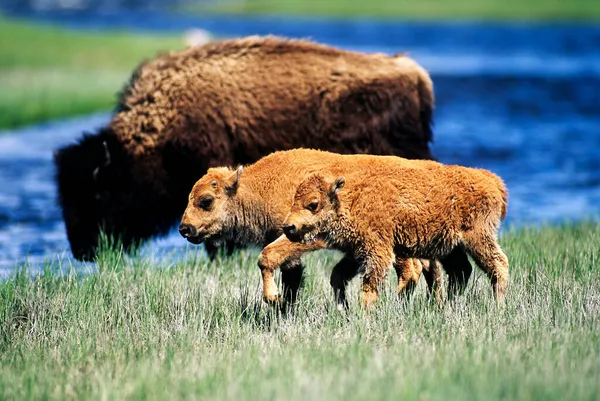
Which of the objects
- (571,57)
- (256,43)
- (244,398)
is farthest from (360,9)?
(244,398)

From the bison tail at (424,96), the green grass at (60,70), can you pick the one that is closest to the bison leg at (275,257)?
the bison tail at (424,96)

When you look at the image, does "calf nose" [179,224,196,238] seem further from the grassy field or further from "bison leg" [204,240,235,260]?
"bison leg" [204,240,235,260]

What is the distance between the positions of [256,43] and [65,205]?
102 inches

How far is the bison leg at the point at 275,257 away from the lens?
24.0 ft

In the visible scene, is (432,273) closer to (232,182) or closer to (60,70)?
(232,182)

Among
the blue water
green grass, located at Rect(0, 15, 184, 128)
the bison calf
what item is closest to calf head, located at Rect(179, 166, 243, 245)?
the bison calf

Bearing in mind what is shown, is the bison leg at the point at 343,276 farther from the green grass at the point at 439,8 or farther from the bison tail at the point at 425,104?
the green grass at the point at 439,8

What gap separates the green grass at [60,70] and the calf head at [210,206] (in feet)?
48.6

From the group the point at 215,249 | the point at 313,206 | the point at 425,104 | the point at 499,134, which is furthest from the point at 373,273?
the point at 499,134

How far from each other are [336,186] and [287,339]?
1.10 meters

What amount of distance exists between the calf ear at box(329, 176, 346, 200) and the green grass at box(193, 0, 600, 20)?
59.9m

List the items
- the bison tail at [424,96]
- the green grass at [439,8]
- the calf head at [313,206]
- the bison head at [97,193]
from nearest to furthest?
the calf head at [313,206] < the bison head at [97,193] < the bison tail at [424,96] < the green grass at [439,8]

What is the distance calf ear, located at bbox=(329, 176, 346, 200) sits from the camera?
23.7 feet

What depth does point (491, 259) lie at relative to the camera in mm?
7590
